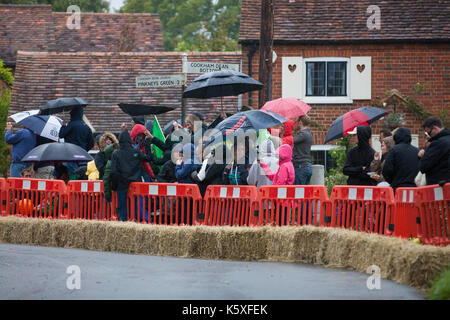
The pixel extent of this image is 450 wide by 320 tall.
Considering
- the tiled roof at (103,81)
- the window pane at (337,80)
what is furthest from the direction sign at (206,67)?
the tiled roof at (103,81)

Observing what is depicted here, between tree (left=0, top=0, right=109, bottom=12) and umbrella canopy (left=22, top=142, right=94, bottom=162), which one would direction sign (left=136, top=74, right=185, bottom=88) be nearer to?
umbrella canopy (left=22, top=142, right=94, bottom=162)

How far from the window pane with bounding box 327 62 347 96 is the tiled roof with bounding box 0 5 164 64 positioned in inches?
626

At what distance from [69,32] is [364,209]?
3311 centimetres

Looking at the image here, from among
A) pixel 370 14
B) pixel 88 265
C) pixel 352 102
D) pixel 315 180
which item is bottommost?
Answer: pixel 88 265

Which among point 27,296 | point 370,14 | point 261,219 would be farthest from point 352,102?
point 27,296

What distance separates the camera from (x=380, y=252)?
431 inches

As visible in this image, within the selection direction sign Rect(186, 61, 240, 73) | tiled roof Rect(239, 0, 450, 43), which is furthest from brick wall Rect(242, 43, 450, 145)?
direction sign Rect(186, 61, 240, 73)

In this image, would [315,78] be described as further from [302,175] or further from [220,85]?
[302,175]

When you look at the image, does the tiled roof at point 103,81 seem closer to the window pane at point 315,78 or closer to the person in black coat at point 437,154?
the window pane at point 315,78

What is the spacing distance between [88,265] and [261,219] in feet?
10.0

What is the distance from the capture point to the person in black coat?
40.4 feet

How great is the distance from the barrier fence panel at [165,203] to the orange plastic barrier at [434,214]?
152 inches

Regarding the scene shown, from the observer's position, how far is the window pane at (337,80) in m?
27.9
